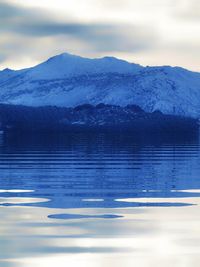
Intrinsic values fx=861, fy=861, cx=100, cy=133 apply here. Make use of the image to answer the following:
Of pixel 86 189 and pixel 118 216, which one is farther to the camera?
pixel 86 189

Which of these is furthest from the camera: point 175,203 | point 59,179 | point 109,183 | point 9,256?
point 59,179

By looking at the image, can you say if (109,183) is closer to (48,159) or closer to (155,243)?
(155,243)

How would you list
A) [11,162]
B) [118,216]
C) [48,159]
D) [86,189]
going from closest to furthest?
[118,216]
[86,189]
[11,162]
[48,159]

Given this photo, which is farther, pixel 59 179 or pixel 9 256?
pixel 59 179

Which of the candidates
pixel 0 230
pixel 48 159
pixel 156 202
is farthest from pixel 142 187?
pixel 48 159

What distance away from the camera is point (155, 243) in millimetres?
30281

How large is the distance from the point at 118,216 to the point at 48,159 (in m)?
50.3

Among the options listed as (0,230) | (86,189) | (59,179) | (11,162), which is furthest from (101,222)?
(11,162)

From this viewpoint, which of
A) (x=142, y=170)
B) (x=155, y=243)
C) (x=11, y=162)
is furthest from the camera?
(x=11, y=162)

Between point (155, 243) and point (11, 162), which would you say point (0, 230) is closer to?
point (155, 243)

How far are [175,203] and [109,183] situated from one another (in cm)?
1241

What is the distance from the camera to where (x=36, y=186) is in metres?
53.2

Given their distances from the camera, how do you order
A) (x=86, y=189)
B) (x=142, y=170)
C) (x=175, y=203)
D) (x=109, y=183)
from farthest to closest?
(x=142, y=170) → (x=109, y=183) → (x=86, y=189) → (x=175, y=203)

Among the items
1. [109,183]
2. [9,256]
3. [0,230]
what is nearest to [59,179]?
[109,183]
